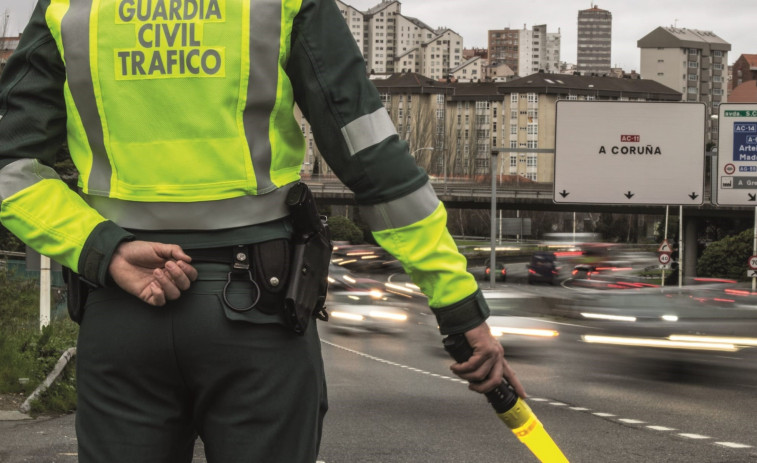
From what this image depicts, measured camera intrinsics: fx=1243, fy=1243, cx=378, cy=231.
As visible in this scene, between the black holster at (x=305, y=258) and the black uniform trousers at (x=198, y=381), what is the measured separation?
5 centimetres

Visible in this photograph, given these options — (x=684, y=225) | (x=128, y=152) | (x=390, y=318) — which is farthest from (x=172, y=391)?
(x=684, y=225)

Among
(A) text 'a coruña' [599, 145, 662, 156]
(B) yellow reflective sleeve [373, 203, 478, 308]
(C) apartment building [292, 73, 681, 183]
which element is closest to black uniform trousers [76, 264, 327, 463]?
(B) yellow reflective sleeve [373, 203, 478, 308]

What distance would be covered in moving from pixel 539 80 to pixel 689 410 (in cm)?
15207

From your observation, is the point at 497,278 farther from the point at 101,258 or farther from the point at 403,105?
the point at 403,105

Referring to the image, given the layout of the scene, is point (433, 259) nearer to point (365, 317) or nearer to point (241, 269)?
point (241, 269)

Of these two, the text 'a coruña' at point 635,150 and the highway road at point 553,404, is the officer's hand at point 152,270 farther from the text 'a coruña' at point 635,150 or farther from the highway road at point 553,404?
the text 'a coruña' at point 635,150

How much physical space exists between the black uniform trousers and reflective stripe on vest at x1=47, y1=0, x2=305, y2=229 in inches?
6.6

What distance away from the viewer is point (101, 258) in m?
2.19

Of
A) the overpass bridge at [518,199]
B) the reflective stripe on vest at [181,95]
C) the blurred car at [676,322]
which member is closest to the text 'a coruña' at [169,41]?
the reflective stripe on vest at [181,95]

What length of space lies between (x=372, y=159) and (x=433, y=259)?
0.21 m

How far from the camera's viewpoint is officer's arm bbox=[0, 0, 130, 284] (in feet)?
7.36

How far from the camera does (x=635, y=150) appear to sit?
1238 inches

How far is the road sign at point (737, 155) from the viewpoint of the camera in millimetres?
31125

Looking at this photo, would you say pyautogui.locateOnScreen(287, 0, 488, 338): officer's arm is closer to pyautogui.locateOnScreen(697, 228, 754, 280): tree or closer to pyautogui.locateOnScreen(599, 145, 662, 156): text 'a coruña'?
pyautogui.locateOnScreen(599, 145, 662, 156): text 'a coruña'
